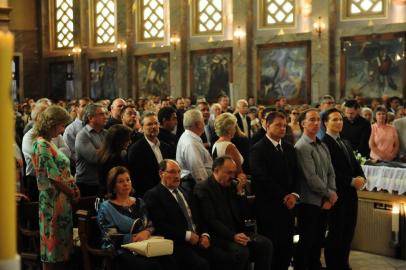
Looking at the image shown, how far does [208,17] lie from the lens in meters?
22.8

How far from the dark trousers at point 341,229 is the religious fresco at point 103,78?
63.1 ft

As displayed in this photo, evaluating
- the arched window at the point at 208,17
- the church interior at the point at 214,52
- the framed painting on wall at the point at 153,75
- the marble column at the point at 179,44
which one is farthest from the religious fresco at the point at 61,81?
the arched window at the point at 208,17

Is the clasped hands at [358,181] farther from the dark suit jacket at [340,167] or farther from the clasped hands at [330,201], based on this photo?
the clasped hands at [330,201]

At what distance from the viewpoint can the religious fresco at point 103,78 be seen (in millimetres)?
25772

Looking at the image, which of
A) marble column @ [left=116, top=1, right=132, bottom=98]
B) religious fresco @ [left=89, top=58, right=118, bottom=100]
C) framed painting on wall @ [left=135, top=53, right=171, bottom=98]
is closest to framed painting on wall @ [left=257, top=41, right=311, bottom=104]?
framed painting on wall @ [left=135, top=53, right=171, bottom=98]

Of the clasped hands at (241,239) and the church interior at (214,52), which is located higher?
the church interior at (214,52)

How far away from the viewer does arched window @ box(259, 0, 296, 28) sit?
20.6m

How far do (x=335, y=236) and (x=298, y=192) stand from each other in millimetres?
860

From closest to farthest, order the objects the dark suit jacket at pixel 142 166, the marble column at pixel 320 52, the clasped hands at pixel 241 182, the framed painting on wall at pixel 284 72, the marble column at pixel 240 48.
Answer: the dark suit jacket at pixel 142 166
the clasped hands at pixel 241 182
the marble column at pixel 320 52
the framed painting on wall at pixel 284 72
the marble column at pixel 240 48

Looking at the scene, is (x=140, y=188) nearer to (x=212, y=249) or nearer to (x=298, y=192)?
(x=212, y=249)

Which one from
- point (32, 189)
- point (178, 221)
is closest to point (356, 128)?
point (178, 221)

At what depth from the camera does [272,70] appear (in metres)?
20.8

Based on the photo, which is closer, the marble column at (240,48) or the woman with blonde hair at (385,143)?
the woman with blonde hair at (385,143)

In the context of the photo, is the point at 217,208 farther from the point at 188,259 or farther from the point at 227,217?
the point at 188,259
